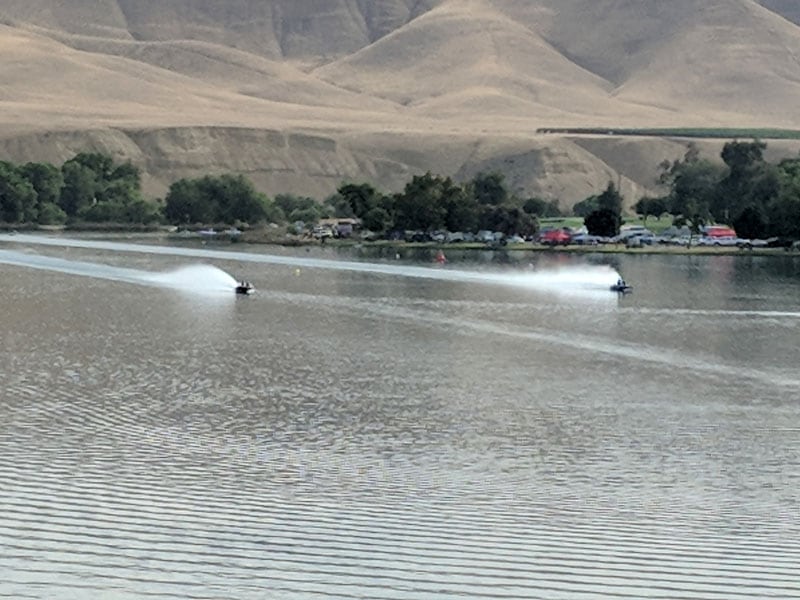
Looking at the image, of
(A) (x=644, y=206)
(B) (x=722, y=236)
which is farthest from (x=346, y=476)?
(A) (x=644, y=206)

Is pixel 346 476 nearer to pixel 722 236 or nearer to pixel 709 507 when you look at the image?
pixel 709 507

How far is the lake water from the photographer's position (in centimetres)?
1908

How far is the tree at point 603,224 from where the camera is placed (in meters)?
146

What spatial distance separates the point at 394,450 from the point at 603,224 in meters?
117

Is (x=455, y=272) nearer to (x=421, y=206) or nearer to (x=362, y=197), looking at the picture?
(x=421, y=206)

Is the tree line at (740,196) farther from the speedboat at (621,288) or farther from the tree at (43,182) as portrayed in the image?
the tree at (43,182)

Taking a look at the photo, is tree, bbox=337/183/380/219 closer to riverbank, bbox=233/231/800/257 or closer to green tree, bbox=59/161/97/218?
riverbank, bbox=233/231/800/257

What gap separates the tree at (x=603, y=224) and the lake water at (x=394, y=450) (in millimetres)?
71710

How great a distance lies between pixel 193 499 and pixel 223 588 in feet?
20.0

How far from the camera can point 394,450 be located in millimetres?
30766

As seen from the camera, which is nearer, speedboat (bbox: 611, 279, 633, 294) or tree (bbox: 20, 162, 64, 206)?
speedboat (bbox: 611, 279, 633, 294)

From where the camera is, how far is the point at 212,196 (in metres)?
183

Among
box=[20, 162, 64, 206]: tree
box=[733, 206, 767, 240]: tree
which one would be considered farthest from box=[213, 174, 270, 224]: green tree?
box=[733, 206, 767, 240]: tree

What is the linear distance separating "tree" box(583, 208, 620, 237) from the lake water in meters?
71.7
